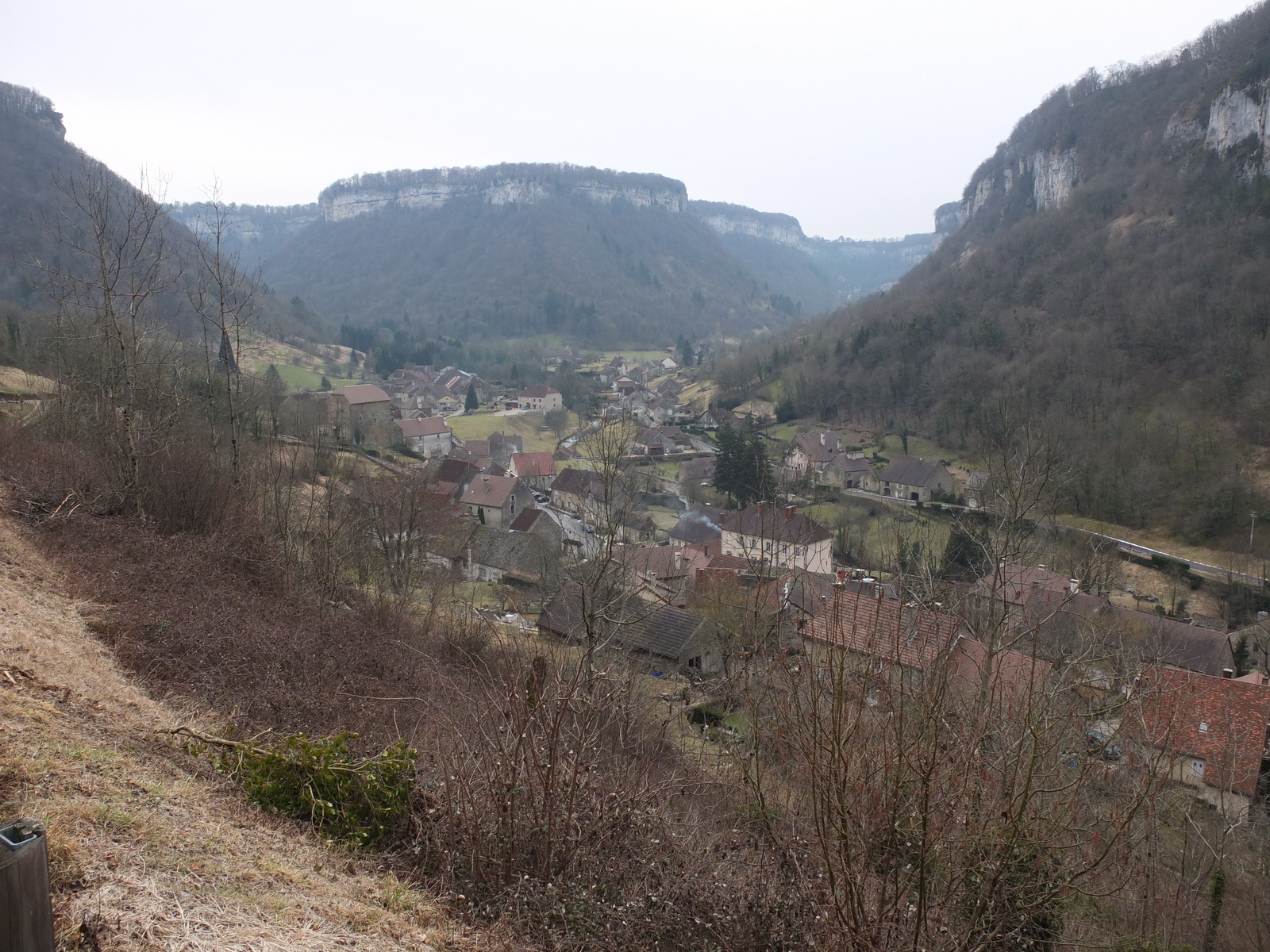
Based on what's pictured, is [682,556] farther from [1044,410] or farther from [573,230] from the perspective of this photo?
[573,230]

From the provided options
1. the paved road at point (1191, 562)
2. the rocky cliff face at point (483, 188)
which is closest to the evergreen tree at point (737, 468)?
the paved road at point (1191, 562)

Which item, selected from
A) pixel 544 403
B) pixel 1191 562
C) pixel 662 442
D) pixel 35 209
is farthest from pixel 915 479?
pixel 35 209

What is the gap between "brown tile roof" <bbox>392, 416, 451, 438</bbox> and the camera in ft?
171

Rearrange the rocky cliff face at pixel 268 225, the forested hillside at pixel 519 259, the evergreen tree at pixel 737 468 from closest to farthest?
the evergreen tree at pixel 737 468 < the forested hillside at pixel 519 259 < the rocky cliff face at pixel 268 225

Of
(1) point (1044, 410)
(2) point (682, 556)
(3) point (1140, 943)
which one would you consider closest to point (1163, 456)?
(1) point (1044, 410)

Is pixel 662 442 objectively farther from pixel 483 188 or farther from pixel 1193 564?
pixel 483 188

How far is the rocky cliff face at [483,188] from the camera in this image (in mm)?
160500

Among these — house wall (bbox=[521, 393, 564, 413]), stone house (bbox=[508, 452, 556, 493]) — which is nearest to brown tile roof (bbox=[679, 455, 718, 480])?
stone house (bbox=[508, 452, 556, 493])

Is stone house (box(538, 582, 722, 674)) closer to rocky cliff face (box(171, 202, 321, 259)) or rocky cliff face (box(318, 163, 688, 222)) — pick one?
rocky cliff face (box(318, 163, 688, 222))

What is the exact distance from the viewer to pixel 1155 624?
71.9 ft

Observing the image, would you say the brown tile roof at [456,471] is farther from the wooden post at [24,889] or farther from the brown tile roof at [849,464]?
the wooden post at [24,889]

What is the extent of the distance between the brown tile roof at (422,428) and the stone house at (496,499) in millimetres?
12977

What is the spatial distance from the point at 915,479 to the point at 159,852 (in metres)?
46.6

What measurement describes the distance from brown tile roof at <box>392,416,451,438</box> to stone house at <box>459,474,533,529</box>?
1298cm
